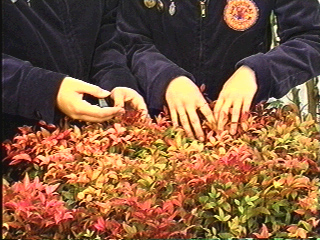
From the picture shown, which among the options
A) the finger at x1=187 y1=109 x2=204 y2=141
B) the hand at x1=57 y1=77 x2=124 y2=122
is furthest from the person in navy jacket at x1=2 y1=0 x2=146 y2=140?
the finger at x1=187 y1=109 x2=204 y2=141

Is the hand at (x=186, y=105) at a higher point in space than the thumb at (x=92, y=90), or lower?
lower

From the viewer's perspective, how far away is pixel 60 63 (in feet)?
4.25

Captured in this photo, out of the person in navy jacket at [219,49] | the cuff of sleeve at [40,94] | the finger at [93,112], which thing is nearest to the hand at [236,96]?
the person in navy jacket at [219,49]

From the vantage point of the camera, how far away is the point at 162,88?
1315mm

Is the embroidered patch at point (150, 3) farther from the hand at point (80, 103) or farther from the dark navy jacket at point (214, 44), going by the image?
the hand at point (80, 103)

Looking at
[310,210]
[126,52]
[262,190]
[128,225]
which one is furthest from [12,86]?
[310,210]

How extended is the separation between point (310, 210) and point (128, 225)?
14.3 inches

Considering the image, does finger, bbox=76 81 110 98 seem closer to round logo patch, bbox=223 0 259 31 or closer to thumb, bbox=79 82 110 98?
thumb, bbox=79 82 110 98

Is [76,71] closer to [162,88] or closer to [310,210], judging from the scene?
[162,88]

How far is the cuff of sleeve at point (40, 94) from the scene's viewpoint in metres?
1.26

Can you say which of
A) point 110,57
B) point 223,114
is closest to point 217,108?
point 223,114

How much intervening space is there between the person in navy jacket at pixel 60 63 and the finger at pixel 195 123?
0.11m

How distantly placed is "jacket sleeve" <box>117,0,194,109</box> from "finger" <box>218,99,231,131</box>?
0.29ft

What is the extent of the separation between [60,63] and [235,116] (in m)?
0.37
